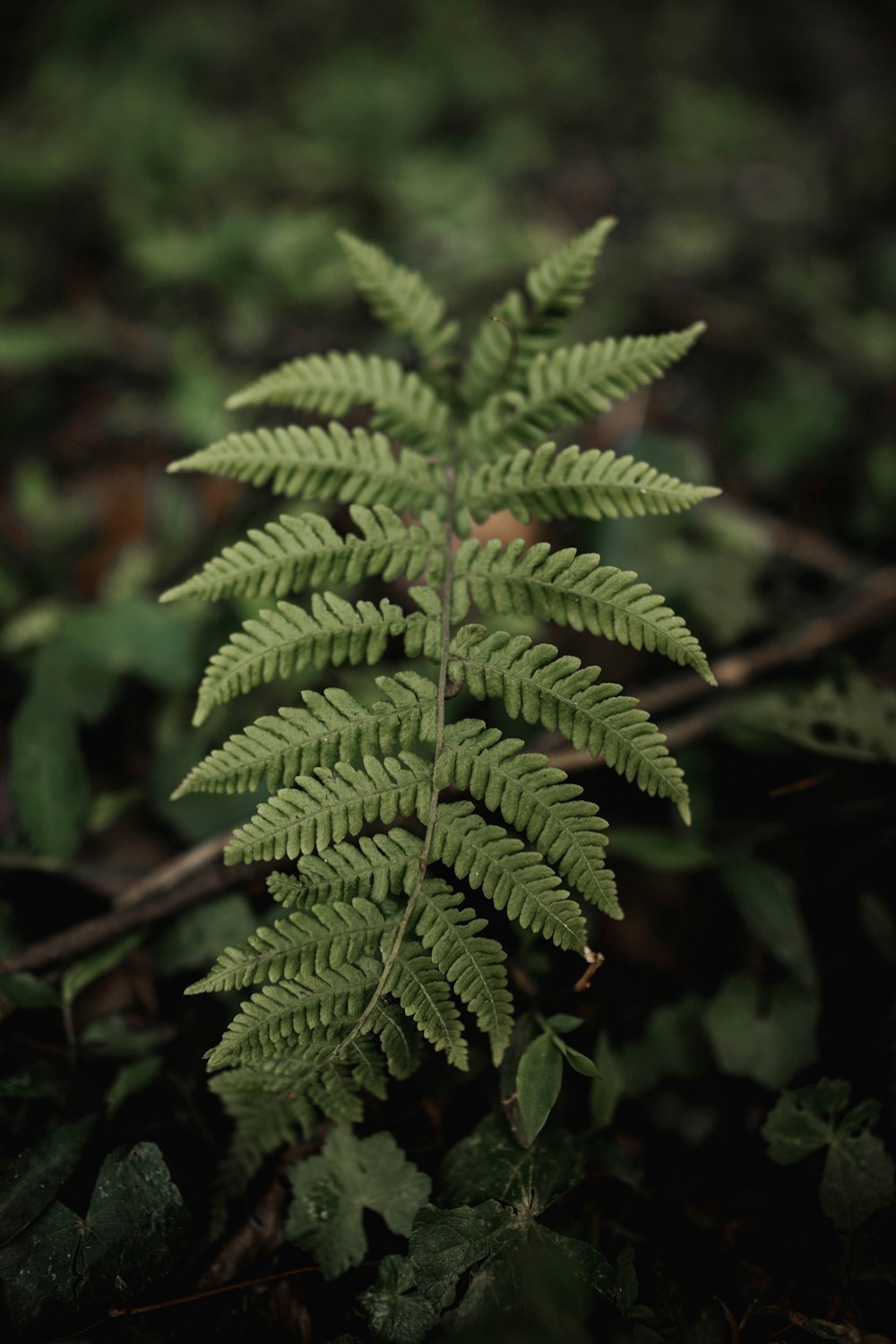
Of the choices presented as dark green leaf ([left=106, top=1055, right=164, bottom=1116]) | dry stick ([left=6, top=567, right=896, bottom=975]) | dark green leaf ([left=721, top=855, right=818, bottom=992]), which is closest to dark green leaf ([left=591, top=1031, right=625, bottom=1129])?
dark green leaf ([left=721, top=855, right=818, bottom=992])

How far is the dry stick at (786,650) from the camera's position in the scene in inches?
94.3

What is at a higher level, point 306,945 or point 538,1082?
point 306,945

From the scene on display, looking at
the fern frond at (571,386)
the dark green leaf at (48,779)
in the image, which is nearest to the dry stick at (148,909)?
the dark green leaf at (48,779)

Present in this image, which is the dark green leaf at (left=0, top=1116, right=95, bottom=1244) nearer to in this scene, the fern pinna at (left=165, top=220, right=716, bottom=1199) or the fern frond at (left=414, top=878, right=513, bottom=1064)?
the fern pinna at (left=165, top=220, right=716, bottom=1199)

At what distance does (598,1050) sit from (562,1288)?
59cm

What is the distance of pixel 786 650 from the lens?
256 centimetres

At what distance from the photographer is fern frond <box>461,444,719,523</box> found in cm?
172

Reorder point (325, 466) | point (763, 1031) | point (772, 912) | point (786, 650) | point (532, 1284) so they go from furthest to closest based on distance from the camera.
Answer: point (786, 650), point (772, 912), point (763, 1031), point (325, 466), point (532, 1284)

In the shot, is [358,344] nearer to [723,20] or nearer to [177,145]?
[177,145]

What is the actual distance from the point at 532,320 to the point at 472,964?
1599 mm

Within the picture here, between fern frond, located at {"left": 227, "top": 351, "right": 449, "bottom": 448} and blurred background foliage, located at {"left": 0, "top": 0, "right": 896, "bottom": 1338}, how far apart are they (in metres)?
0.77

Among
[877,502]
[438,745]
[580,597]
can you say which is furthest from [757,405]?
[438,745]

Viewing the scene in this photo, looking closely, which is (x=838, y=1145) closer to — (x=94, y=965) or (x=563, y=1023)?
(x=563, y=1023)

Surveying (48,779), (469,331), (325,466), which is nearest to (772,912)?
(325,466)
